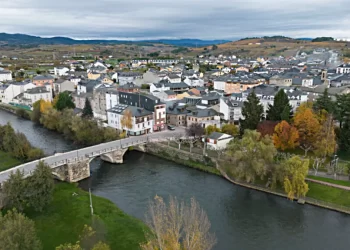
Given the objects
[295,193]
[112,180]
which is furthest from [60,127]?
[295,193]

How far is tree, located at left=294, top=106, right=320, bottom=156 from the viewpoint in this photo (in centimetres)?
3488

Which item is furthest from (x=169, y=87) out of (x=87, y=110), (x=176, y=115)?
(x=87, y=110)

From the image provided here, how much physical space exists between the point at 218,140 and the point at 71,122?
72.3ft

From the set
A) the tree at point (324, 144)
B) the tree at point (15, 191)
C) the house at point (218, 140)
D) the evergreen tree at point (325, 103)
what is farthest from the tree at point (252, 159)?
the tree at point (15, 191)

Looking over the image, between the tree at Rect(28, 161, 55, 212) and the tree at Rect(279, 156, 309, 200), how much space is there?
19.9 metres

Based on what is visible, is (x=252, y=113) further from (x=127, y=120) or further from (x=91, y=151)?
(x=91, y=151)

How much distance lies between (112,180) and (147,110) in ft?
53.7

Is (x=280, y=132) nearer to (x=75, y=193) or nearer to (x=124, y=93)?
(x=75, y=193)

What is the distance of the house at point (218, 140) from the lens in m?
38.3

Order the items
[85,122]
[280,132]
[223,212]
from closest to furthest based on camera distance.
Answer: [223,212] → [280,132] → [85,122]

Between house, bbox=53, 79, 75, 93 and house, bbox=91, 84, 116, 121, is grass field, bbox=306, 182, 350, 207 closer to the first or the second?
house, bbox=91, 84, 116, 121

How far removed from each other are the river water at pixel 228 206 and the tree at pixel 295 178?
1110 millimetres

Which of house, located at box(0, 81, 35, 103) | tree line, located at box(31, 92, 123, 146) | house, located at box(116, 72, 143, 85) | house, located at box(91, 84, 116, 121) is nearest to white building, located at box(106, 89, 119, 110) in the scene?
house, located at box(91, 84, 116, 121)

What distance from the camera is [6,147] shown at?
38000 millimetres
